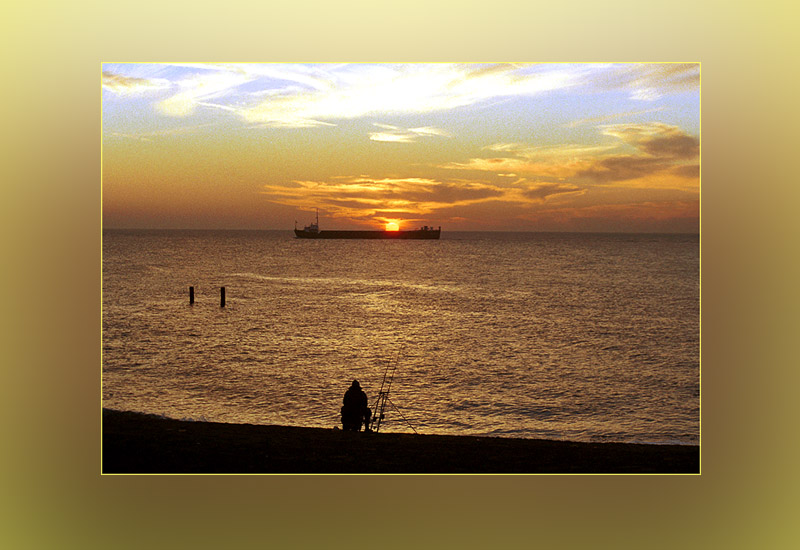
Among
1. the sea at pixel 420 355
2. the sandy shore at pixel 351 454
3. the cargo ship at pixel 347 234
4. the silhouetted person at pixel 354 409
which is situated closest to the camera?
the sandy shore at pixel 351 454

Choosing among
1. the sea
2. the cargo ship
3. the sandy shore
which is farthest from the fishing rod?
the cargo ship

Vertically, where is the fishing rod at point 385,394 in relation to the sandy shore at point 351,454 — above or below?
below

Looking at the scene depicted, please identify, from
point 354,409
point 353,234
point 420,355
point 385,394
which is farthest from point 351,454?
point 353,234

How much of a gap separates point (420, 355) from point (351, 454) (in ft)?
38.5

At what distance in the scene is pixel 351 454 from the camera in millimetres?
6238

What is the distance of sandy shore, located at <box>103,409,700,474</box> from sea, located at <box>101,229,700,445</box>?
171 inches

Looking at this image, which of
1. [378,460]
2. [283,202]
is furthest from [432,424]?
[283,202]

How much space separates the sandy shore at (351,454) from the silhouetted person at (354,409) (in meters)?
0.71

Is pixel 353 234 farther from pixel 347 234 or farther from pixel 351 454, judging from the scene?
pixel 351 454

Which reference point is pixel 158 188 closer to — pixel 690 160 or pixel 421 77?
pixel 421 77

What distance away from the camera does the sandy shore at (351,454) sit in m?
5.93

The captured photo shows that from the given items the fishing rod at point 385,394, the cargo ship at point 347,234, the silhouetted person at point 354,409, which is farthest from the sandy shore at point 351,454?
the cargo ship at point 347,234

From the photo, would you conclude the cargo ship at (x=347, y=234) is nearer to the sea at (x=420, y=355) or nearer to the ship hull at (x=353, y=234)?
the ship hull at (x=353, y=234)
